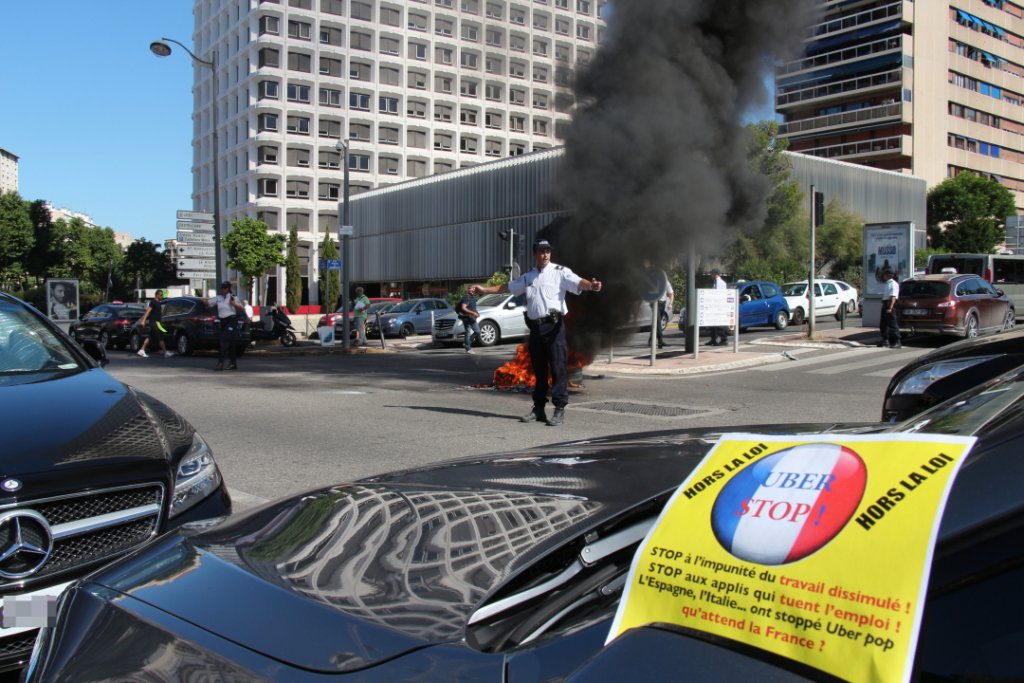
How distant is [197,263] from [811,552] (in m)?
28.0

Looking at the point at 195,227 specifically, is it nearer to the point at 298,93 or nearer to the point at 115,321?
the point at 115,321

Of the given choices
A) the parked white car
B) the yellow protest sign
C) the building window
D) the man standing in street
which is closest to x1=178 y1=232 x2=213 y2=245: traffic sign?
the parked white car

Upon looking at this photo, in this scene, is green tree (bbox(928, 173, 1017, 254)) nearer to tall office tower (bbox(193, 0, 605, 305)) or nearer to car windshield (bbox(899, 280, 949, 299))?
tall office tower (bbox(193, 0, 605, 305))

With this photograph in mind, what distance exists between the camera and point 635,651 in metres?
1.11

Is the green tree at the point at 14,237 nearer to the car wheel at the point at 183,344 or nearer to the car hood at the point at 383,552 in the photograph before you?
the car wheel at the point at 183,344

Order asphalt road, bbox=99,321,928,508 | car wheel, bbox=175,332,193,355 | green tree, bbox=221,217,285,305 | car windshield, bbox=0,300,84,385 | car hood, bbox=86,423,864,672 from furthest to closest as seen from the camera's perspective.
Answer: green tree, bbox=221,217,285,305 → car wheel, bbox=175,332,193,355 → asphalt road, bbox=99,321,928,508 → car windshield, bbox=0,300,84,385 → car hood, bbox=86,423,864,672

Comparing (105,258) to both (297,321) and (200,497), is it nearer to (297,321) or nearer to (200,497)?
(297,321)

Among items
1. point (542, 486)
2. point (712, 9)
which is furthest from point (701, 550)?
point (712, 9)

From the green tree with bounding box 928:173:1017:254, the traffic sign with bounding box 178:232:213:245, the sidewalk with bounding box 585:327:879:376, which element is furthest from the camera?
the green tree with bounding box 928:173:1017:254

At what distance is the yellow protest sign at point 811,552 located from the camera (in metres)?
0.96

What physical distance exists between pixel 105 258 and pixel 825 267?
6554 cm

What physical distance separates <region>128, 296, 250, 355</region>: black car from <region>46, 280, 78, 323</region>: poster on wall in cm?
261

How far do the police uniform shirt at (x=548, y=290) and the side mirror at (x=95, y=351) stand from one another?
14.6 feet

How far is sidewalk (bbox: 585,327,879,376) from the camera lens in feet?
45.3
